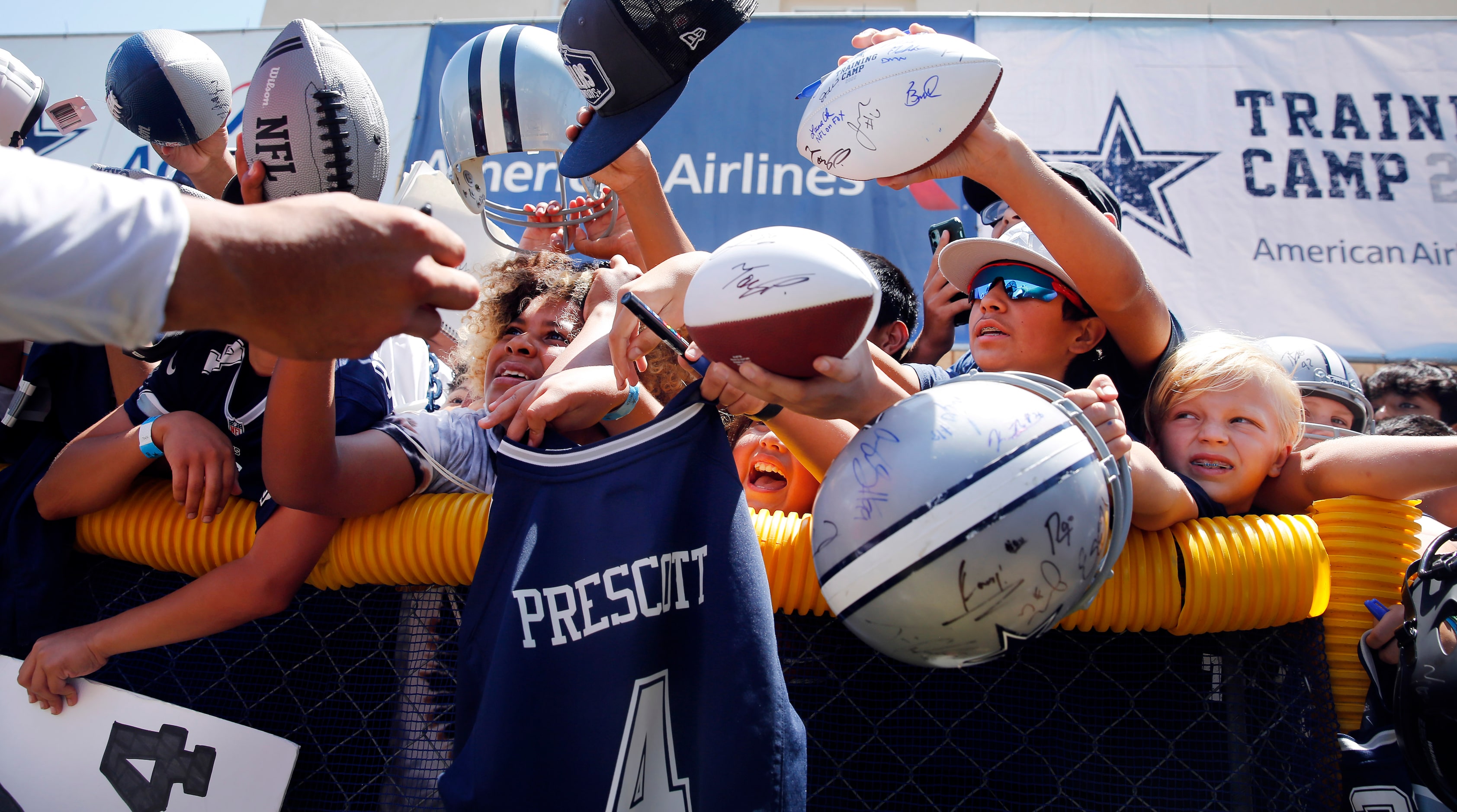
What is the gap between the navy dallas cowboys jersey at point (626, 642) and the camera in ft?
4.49

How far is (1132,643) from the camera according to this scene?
162cm

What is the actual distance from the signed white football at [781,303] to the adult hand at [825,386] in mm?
17

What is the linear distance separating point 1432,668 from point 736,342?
118cm

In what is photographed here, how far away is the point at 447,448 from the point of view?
1817mm

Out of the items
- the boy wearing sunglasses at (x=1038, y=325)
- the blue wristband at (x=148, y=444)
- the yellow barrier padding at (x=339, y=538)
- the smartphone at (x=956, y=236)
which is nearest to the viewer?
the yellow barrier padding at (x=339, y=538)

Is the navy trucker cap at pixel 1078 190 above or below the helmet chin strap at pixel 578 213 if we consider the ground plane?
above

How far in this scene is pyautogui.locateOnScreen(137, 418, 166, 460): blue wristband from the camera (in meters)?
1.76

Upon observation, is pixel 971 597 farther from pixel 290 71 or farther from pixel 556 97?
pixel 556 97

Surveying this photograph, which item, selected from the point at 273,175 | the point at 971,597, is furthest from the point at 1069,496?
the point at 273,175
